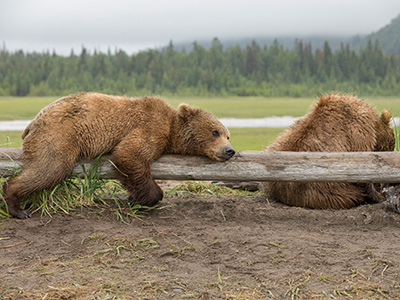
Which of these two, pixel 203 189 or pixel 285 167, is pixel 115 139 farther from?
pixel 203 189

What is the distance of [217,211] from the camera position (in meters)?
5.66

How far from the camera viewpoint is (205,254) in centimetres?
439

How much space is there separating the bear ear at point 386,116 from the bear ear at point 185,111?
Answer: 2.56 m

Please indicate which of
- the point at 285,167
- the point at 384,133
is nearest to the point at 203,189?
the point at 285,167

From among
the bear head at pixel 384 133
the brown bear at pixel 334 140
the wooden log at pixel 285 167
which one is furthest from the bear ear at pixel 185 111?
the bear head at pixel 384 133

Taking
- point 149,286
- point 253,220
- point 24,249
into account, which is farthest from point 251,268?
point 24,249

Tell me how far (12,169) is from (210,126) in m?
2.29

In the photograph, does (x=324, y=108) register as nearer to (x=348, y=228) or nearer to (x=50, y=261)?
(x=348, y=228)

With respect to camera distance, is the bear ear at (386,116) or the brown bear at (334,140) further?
the bear ear at (386,116)

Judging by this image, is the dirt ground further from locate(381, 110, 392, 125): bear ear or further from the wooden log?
locate(381, 110, 392, 125): bear ear

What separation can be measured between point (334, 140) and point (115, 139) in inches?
105

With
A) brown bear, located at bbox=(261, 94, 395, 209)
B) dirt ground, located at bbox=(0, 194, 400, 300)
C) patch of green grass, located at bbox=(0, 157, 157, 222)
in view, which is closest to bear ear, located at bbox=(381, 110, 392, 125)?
brown bear, located at bbox=(261, 94, 395, 209)

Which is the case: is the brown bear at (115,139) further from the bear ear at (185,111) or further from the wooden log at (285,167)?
the wooden log at (285,167)

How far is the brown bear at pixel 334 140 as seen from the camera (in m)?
5.94
